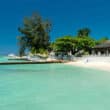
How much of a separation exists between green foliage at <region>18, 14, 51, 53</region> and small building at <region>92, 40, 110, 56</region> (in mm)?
8722

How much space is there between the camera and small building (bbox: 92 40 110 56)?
123ft

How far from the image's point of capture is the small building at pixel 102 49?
37.5 m

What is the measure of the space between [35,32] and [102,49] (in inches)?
459

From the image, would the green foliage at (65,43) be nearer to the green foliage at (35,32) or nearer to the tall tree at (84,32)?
the green foliage at (35,32)

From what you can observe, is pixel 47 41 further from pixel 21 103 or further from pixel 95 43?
pixel 21 103

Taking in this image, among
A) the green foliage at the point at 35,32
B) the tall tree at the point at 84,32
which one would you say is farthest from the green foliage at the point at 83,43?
the tall tree at the point at 84,32

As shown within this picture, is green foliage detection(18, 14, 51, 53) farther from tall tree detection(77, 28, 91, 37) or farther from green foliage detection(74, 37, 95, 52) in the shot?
tall tree detection(77, 28, 91, 37)

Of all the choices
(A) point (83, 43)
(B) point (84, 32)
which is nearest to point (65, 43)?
(A) point (83, 43)

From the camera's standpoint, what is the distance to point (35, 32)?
4369 cm

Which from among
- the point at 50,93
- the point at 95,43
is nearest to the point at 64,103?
the point at 50,93

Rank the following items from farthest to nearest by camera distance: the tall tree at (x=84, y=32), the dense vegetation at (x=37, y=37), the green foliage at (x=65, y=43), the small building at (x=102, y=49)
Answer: the tall tree at (x=84, y=32)
the dense vegetation at (x=37, y=37)
the green foliage at (x=65, y=43)
the small building at (x=102, y=49)

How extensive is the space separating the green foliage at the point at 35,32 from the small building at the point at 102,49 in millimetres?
8722

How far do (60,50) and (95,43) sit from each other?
20.3 feet

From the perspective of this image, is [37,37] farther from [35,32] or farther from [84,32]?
[84,32]
